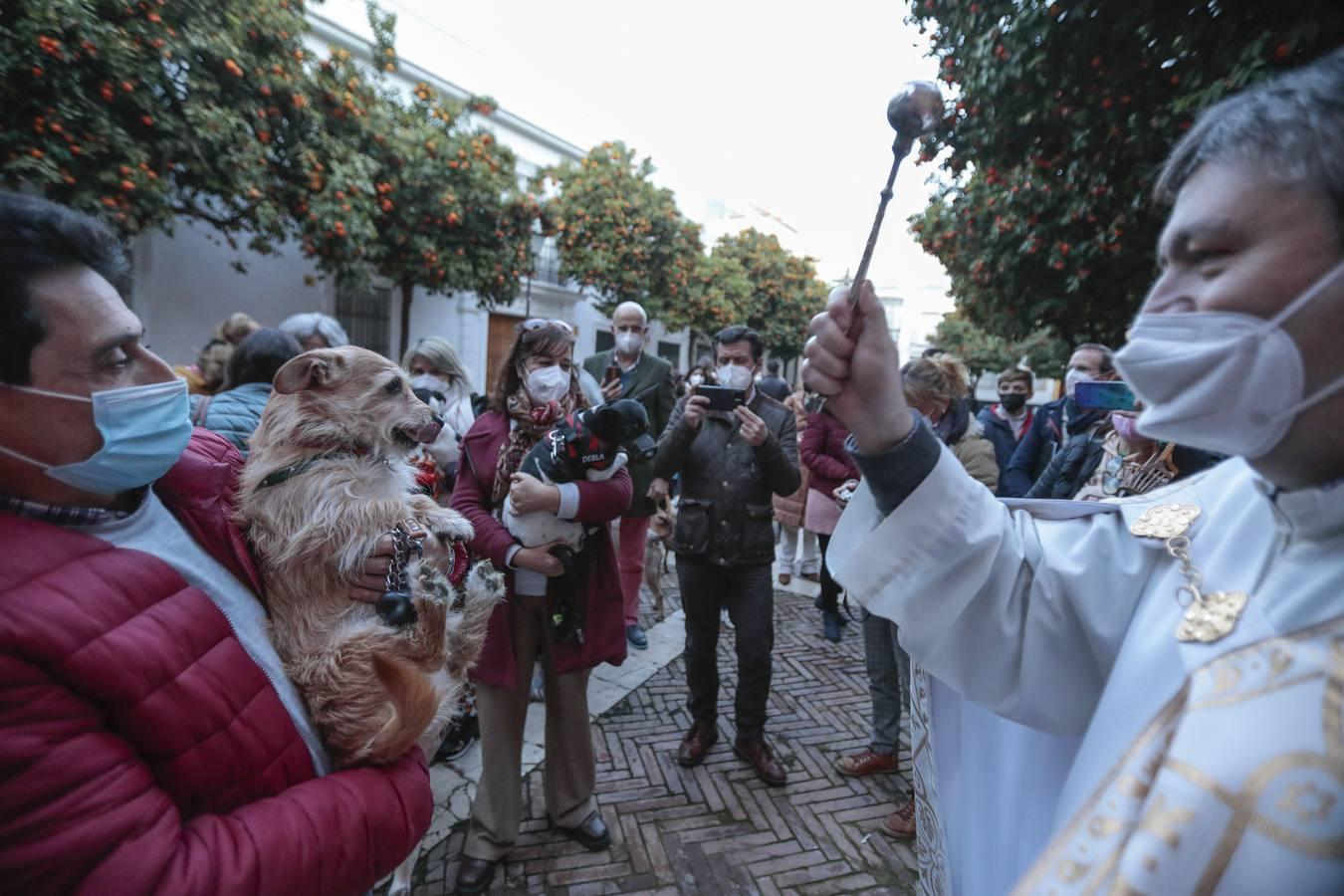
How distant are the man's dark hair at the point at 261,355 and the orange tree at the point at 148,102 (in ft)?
16.9

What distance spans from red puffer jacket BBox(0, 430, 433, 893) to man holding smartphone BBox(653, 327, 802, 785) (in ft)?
7.21

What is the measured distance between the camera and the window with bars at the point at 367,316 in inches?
539

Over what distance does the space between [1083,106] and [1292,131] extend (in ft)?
17.7

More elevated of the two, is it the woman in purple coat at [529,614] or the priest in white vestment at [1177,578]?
the priest in white vestment at [1177,578]

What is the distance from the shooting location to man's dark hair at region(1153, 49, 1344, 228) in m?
0.80

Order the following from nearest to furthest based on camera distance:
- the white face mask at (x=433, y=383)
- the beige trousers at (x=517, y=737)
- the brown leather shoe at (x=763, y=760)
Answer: the beige trousers at (x=517, y=737) < the brown leather shoe at (x=763, y=760) < the white face mask at (x=433, y=383)

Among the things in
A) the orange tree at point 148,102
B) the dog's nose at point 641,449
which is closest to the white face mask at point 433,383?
the dog's nose at point 641,449

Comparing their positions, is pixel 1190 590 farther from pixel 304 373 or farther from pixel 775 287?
pixel 775 287

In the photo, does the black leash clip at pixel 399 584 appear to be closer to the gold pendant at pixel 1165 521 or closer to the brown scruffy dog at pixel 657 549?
the gold pendant at pixel 1165 521

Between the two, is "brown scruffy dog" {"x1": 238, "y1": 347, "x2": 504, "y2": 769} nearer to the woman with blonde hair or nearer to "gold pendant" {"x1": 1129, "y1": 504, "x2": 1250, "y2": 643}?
"gold pendant" {"x1": 1129, "y1": 504, "x2": 1250, "y2": 643}

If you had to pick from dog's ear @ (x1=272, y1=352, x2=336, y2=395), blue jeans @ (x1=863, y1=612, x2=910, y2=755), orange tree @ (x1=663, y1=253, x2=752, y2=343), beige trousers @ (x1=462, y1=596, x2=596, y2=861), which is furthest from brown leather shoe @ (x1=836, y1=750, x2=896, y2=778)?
orange tree @ (x1=663, y1=253, x2=752, y2=343)

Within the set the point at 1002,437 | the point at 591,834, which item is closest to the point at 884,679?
the point at 591,834

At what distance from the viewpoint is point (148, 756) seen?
101 centimetres

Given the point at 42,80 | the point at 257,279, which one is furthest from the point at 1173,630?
the point at 257,279
